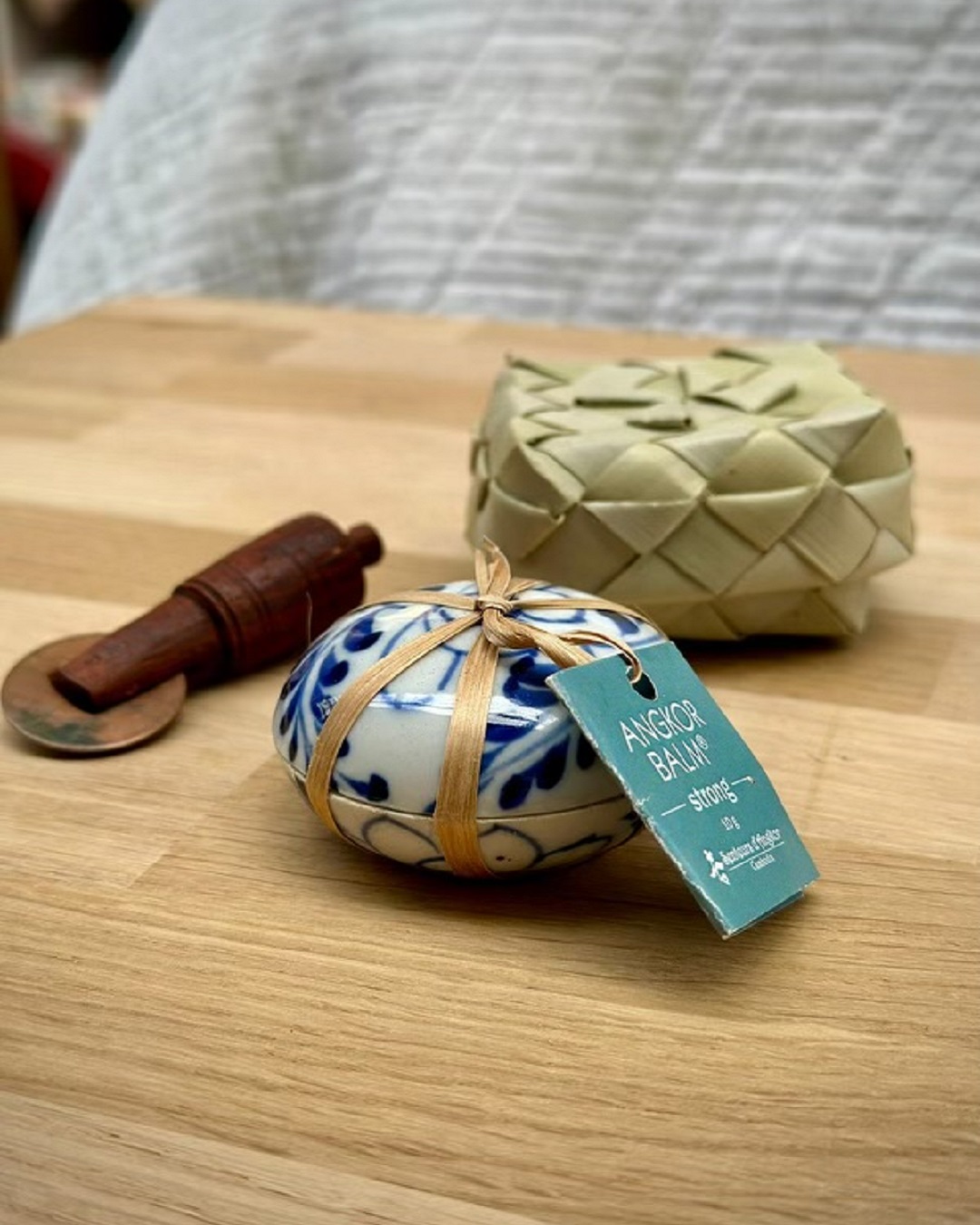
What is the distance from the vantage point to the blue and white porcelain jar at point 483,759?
62cm

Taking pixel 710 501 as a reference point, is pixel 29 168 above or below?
below

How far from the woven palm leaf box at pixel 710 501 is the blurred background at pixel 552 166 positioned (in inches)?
29.3

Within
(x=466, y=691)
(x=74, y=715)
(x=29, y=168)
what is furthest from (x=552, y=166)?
(x=29, y=168)

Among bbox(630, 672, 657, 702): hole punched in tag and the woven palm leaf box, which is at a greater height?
bbox(630, 672, 657, 702): hole punched in tag

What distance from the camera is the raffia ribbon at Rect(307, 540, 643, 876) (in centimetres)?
61

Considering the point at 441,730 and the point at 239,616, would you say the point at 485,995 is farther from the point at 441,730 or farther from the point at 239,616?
the point at 239,616

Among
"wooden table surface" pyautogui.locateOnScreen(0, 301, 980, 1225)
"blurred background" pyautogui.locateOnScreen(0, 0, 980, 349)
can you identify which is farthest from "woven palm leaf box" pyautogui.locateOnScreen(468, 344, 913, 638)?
"blurred background" pyautogui.locateOnScreen(0, 0, 980, 349)

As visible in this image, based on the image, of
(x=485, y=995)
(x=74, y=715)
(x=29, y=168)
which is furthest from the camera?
(x=29, y=168)

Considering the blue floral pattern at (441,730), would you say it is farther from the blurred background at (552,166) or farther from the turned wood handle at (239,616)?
the blurred background at (552,166)

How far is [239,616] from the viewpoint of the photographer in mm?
829

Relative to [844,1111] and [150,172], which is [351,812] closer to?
[844,1111]

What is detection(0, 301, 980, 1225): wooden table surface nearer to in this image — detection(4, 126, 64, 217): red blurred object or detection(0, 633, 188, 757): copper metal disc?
detection(0, 633, 188, 757): copper metal disc

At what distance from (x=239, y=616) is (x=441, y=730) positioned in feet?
0.79

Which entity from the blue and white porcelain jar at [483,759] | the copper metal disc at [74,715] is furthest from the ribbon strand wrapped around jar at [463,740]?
the copper metal disc at [74,715]
